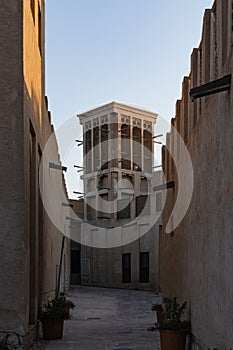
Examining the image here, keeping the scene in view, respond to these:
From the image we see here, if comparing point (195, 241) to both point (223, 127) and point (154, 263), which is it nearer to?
point (223, 127)

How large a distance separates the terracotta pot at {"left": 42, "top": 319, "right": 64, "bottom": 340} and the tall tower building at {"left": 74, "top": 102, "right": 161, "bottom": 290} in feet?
79.3

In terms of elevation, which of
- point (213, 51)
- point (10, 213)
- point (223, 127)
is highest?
point (213, 51)

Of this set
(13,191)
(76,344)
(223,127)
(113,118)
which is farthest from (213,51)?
(113,118)

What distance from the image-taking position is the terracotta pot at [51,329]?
11914mm

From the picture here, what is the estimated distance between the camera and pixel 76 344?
1158 centimetres

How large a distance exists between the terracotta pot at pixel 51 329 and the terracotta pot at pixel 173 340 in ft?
10.8

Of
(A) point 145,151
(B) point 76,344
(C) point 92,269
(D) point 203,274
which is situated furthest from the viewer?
(A) point 145,151

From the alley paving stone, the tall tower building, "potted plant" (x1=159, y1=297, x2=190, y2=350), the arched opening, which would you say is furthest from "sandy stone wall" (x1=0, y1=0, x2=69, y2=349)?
the arched opening

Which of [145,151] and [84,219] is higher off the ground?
[145,151]

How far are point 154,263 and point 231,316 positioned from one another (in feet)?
98.3

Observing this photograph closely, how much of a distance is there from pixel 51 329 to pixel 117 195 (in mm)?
29971

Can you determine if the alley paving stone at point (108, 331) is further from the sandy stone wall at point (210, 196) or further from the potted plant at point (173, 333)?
the sandy stone wall at point (210, 196)

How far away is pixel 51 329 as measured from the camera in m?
11.9

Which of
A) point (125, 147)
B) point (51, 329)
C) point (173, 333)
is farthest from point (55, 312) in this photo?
point (125, 147)
